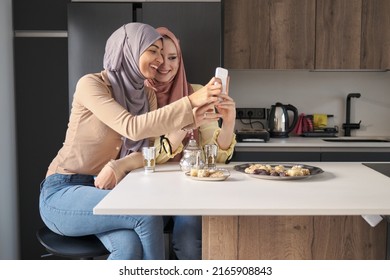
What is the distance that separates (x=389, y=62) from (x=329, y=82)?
46 centimetres

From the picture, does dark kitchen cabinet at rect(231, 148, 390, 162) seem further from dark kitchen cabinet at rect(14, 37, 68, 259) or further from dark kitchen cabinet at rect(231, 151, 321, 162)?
dark kitchen cabinet at rect(14, 37, 68, 259)

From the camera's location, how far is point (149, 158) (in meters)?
1.77

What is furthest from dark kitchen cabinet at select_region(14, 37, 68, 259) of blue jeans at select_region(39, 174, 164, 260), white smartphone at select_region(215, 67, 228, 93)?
white smartphone at select_region(215, 67, 228, 93)

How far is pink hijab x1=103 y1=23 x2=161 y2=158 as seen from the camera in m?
1.94

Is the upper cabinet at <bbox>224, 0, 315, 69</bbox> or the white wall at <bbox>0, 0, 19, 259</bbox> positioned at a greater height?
the upper cabinet at <bbox>224, 0, 315, 69</bbox>

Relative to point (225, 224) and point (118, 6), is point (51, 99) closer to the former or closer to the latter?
point (118, 6)

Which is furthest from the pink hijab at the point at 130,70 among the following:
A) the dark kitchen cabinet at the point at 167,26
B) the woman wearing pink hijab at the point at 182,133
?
the dark kitchen cabinet at the point at 167,26

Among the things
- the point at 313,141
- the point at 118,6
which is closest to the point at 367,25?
the point at 313,141

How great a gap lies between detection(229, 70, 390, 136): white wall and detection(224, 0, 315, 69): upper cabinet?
0.33m

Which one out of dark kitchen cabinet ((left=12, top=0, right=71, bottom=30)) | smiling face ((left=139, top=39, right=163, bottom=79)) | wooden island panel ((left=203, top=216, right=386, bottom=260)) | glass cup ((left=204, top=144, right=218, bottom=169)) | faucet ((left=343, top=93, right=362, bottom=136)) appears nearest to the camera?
wooden island panel ((left=203, top=216, right=386, bottom=260))

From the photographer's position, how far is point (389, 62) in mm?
3238

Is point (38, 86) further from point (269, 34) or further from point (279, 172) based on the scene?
point (279, 172)

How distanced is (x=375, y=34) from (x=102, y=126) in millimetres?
2127

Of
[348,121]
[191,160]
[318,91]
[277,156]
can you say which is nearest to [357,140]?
[348,121]
